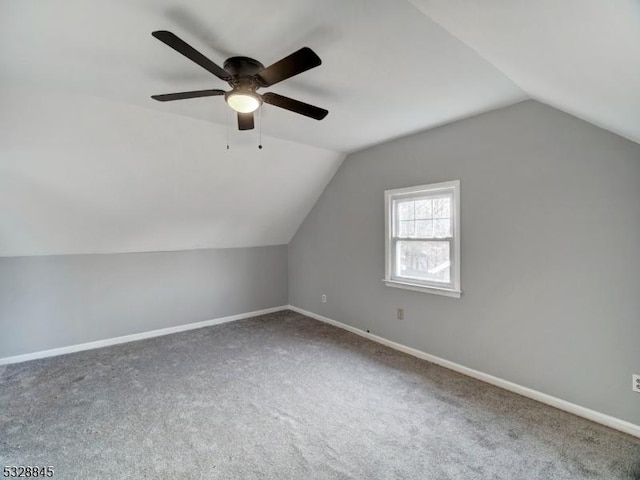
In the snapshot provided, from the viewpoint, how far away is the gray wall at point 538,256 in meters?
2.15

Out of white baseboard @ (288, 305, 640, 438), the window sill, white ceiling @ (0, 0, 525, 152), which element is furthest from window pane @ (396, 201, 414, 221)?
white baseboard @ (288, 305, 640, 438)

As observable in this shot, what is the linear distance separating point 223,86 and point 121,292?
300cm

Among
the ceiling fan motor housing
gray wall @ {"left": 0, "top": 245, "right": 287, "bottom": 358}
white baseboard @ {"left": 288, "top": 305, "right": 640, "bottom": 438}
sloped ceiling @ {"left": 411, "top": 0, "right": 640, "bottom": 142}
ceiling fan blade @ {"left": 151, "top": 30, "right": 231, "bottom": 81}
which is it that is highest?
the ceiling fan motor housing

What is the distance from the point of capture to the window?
3.10 meters

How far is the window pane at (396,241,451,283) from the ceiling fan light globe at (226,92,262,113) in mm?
2300

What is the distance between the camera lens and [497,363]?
2762 millimetres

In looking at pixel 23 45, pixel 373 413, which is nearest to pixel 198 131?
pixel 23 45

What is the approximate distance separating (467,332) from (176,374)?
2.84 metres

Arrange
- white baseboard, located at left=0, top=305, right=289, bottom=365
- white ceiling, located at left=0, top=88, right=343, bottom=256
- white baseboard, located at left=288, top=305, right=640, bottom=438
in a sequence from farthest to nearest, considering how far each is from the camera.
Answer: white baseboard, located at left=0, top=305, right=289, bottom=365 → white ceiling, located at left=0, top=88, right=343, bottom=256 → white baseboard, located at left=288, top=305, right=640, bottom=438

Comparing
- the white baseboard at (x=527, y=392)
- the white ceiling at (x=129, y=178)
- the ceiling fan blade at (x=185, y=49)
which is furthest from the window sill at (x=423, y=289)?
the ceiling fan blade at (x=185, y=49)

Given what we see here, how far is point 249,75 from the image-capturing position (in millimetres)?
1849

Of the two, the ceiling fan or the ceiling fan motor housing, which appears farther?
the ceiling fan motor housing

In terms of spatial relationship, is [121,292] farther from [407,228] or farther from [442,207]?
[442,207]

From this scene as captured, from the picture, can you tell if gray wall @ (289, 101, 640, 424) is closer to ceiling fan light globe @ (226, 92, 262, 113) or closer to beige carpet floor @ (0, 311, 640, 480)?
beige carpet floor @ (0, 311, 640, 480)
